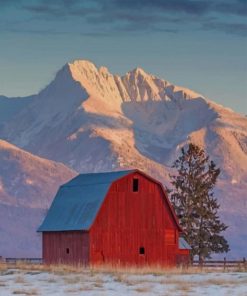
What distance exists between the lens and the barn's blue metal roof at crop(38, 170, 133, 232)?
6644 centimetres

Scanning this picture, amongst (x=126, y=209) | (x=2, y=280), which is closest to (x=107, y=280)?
(x=2, y=280)

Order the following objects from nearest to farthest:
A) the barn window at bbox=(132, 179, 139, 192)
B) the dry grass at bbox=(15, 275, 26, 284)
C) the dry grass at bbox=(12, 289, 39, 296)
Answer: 1. the dry grass at bbox=(12, 289, 39, 296)
2. the dry grass at bbox=(15, 275, 26, 284)
3. the barn window at bbox=(132, 179, 139, 192)

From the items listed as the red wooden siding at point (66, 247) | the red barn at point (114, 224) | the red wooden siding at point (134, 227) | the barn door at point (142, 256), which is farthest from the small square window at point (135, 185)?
the red wooden siding at point (66, 247)

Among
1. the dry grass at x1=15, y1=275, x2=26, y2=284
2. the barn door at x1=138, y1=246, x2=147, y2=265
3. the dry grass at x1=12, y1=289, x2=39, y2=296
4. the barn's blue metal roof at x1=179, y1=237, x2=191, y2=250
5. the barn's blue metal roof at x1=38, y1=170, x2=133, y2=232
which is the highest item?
the barn's blue metal roof at x1=38, y1=170, x2=133, y2=232

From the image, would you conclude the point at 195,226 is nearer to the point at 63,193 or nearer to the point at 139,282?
the point at 63,193

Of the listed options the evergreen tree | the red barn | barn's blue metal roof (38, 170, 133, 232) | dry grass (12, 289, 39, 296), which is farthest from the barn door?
dry grass (12, 289, 39, 296)

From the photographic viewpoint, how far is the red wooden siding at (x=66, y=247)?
218 ft

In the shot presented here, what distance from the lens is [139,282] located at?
139ft

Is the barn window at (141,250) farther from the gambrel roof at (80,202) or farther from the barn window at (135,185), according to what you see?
the barn window at (135,185)

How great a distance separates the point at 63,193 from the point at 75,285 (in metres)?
30.9

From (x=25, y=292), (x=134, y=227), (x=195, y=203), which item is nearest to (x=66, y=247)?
(x=134, y=227)

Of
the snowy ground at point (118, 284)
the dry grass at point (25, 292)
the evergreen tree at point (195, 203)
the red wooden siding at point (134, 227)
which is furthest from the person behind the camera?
the evergreen tree at point (195, 203)

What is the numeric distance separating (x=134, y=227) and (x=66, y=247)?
15.0 ft

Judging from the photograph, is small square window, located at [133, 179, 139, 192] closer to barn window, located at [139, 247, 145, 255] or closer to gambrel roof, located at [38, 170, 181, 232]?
gambrel roof, located at [38, 170, 181, 232]
